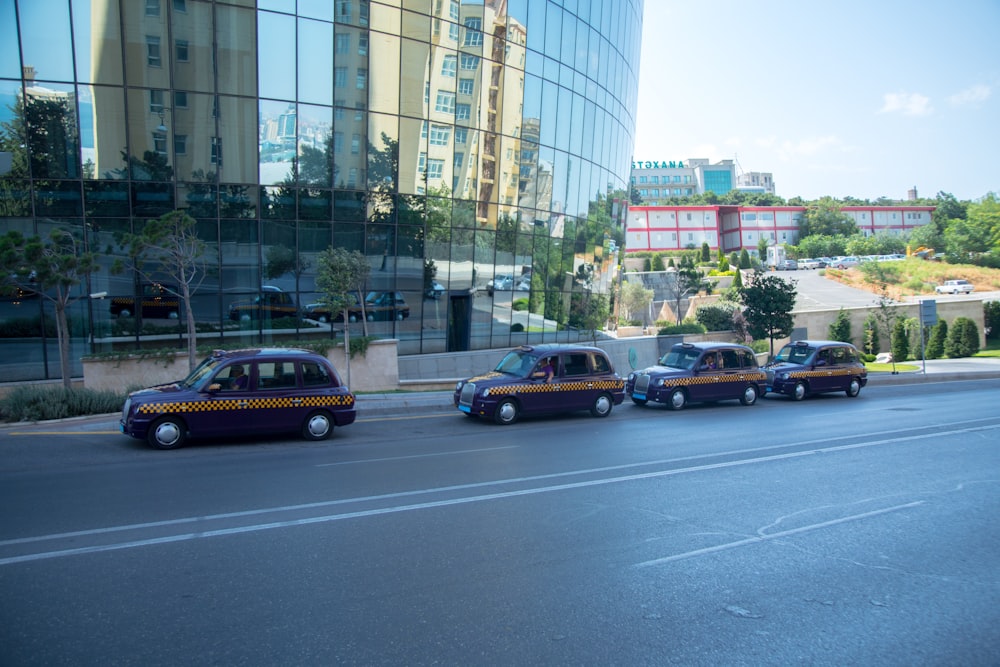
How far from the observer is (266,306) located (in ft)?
78.7

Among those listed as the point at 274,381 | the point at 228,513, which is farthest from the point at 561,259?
the point at 228,513

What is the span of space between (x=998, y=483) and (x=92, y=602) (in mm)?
10837

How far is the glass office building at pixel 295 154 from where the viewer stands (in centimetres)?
2055

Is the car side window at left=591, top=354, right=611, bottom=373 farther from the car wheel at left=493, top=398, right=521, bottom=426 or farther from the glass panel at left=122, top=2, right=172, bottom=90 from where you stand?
the glass panel at left=122, top=2, right=172, bottom=90

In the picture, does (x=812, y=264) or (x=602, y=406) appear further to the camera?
(x=812, y=264)

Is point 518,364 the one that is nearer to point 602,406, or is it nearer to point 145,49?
point 602,406

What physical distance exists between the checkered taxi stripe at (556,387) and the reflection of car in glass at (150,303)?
483 inches

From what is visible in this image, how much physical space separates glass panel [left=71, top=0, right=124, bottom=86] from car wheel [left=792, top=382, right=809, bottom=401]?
22.9 m

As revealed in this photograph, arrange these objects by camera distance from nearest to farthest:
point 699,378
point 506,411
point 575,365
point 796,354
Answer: point 506,411, point 575,365, point 699,378, point 796,354

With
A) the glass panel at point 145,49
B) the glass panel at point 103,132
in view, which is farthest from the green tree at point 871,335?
the glass panel at point 103,132

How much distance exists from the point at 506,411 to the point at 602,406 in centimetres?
274

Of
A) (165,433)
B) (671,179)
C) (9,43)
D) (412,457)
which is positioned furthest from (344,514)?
(671,179)

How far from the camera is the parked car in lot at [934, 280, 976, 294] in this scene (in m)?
67.6

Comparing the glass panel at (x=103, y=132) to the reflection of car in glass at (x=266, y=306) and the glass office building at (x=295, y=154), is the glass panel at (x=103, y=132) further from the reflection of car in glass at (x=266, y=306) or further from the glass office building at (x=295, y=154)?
the reflection of car in glass at (x=266, y=306)
